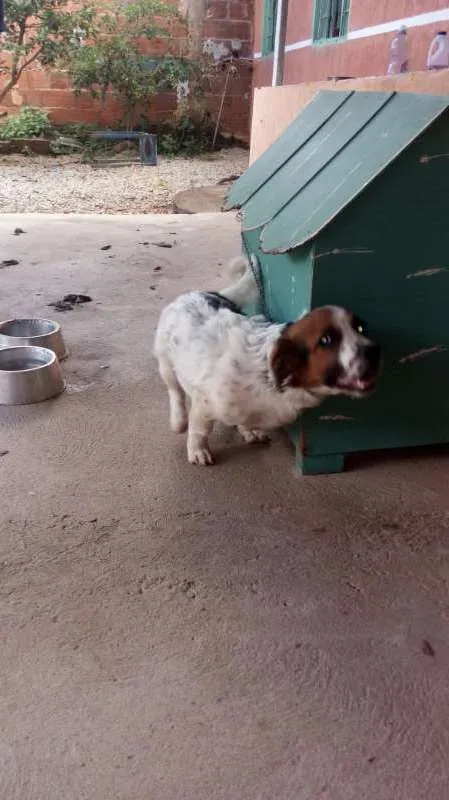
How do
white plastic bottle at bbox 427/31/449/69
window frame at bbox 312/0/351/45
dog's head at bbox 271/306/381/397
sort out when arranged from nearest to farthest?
dog's head at bbox 271/306/381/397
white plastic bottle at bbox 427/31/449/69
window frame at bbox 312/0/351/45

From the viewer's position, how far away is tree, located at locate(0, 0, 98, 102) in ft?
39.7

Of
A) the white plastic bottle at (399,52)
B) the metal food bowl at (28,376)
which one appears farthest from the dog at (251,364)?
the white plastic bottle at (399,52)

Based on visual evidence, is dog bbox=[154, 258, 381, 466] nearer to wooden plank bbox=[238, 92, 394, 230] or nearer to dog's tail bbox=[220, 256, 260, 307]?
dog's tail bbox=[220, 256, 260, 307]

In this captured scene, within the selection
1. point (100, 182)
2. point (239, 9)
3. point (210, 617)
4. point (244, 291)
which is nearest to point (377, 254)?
point (244, 291)

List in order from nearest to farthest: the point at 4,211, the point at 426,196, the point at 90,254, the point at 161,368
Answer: the point at 426,196 < the point at 161,368 < the point at 90,254 < the point at 4,211

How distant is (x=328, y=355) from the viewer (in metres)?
2.39

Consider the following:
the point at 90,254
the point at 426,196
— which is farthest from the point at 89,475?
the point at 90,254

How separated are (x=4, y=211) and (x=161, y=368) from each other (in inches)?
254

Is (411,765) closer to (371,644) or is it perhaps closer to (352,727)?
(352,727)

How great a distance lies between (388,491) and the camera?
2828 mm

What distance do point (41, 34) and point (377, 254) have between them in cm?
1189

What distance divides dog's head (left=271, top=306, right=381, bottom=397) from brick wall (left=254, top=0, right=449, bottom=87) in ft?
14.1

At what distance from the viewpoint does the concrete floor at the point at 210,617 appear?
1.70m

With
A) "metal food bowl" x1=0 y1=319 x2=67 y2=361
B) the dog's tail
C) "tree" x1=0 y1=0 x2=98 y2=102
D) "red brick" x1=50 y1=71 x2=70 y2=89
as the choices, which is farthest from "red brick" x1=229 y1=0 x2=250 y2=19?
the dog's tail
